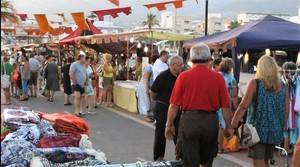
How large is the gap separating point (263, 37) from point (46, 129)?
19.1 feet

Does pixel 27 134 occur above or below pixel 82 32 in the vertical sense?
below

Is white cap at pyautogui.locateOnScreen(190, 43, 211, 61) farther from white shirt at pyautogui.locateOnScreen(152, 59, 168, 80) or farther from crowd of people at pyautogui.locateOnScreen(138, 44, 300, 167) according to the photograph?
white shirt at pyautogui.locateOnScreen(152, 59, 168, 80)

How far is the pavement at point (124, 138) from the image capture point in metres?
8.06

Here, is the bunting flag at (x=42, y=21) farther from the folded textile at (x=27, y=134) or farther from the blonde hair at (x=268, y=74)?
the blonde hair at (x=268, y=74)

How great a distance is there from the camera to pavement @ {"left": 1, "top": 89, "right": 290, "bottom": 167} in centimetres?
806

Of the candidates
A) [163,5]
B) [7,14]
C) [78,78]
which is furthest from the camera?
[163,5]

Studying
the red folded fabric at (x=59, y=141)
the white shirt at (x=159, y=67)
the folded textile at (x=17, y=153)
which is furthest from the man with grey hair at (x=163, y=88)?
the white shirt at (x=159, y=67)

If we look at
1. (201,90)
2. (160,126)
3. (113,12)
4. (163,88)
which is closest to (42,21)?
(113,12)

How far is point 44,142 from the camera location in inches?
214

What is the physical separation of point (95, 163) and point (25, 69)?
43.0ft

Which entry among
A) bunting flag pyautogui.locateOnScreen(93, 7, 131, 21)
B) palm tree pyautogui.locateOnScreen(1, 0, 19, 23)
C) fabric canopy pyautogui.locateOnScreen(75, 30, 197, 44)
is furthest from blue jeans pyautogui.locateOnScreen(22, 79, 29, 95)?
palm tree pyautogui.locateOnScreen(1, 0, 19, 23)

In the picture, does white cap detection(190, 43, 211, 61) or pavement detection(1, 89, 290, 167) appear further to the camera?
pavement detection(1, 89, 290, 167)

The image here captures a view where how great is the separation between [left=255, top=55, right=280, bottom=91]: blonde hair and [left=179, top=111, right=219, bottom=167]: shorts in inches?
29.3

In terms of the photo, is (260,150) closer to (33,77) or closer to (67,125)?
(67,125)
